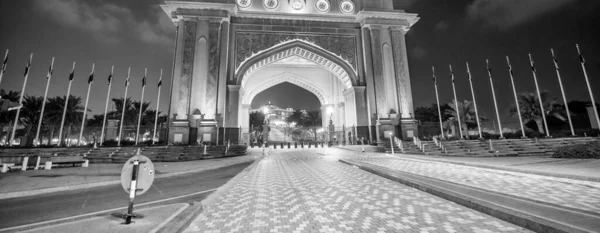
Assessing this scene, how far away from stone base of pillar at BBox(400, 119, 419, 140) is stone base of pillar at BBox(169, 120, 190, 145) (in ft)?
62.9

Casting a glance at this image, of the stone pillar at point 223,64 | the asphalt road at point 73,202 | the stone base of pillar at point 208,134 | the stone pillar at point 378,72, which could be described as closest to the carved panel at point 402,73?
the stone pillar at point 378,72

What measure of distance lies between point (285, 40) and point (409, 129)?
15072 millimetres

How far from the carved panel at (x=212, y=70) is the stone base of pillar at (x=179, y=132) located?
2.21 meters

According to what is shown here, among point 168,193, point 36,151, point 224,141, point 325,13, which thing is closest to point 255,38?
point 325,13

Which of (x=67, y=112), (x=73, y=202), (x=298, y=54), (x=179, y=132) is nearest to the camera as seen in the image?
(x=73, y=202)

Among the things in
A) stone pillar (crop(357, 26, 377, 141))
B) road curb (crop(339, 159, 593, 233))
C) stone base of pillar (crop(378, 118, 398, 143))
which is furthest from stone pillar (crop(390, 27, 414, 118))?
road curb (crop(339, 159, 593, 233))

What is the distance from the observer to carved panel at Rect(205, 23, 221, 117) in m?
21.0

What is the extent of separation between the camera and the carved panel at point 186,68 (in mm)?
20453

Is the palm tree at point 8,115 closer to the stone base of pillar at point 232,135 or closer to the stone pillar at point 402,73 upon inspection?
the stone base of pillar at point 232,135

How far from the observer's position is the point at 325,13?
25.5 meters

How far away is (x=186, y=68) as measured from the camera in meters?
21.2

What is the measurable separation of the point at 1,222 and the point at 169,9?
24.0 metres

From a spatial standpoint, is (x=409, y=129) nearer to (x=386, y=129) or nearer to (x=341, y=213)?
(x=386, y=129)

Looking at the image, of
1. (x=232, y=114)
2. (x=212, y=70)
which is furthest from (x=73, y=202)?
(x=212, y=70)
